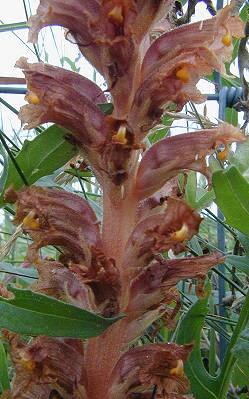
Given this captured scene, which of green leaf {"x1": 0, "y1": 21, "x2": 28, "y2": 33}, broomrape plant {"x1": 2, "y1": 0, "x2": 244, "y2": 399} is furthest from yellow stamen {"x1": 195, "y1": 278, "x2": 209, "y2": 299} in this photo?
green leaf {"x1": 0, "y1": 21, "x2": 28, "y2": 33}

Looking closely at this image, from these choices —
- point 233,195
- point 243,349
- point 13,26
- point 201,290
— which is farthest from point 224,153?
point 13,26

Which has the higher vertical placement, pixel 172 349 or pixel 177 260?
pixel 177 260

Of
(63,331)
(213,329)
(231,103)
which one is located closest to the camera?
(63,331)

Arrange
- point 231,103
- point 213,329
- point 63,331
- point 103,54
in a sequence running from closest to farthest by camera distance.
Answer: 1. point 63,331
2. point 103,54
3. point 213,329
4. point 231,103

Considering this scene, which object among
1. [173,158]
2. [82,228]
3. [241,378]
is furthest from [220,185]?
[241,378]

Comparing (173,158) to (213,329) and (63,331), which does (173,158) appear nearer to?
(63,331)

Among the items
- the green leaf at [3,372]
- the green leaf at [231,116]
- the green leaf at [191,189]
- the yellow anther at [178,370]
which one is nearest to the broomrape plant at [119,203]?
the yellow anther at [178,370]

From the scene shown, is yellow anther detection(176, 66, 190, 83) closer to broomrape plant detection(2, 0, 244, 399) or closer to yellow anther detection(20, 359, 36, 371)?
broomrape plant detection(2, 0, 244, 399)

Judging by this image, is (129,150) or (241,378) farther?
(241,378)
